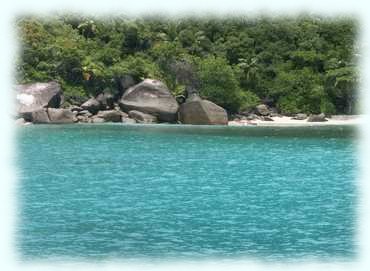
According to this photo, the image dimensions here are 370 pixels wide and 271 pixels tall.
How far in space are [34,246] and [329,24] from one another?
50371 millimetres

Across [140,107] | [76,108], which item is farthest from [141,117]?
[76,108]

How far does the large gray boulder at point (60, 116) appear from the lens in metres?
50.0

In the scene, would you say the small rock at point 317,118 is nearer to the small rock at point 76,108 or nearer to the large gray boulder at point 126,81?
the large gray boulder at point 126,81

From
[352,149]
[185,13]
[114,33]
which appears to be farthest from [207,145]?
[185,13]

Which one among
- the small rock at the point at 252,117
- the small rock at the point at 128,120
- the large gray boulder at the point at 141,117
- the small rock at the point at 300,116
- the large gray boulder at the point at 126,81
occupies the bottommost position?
the small rock at the point at 300,116

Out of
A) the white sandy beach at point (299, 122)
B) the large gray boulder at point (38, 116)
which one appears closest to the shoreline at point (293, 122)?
the white sandy beach at point (299, 122)

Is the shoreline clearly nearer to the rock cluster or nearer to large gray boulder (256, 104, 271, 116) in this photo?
the rock cluster

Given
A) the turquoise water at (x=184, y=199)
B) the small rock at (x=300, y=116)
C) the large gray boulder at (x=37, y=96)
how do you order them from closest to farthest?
the turquoise water at (x=184, y=199)
the large gray boulder at (x=37, y=96)
the small rock at (x=300, y=116)

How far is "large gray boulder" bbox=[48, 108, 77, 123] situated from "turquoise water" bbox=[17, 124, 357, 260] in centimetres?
1157

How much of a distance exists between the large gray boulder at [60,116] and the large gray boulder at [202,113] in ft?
22.0

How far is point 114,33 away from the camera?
2362 inches

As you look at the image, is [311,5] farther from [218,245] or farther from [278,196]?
[218,245]

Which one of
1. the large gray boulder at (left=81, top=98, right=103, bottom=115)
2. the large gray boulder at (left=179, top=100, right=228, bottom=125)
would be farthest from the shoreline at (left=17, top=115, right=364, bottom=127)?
the large gray boulder at (left=81, top=98, right=103, bottom=115)

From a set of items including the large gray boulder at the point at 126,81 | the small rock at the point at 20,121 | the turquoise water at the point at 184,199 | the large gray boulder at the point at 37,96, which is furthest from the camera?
the large gray boulder at the point at 126,81
